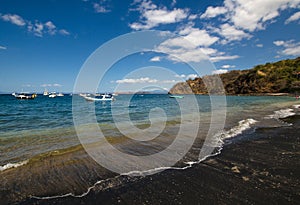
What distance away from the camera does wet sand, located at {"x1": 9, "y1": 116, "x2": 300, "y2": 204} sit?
407 centimetres

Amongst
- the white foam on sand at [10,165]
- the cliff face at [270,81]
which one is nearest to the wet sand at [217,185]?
the white foam on sand at [10,165]

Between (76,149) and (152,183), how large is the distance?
16.6ft

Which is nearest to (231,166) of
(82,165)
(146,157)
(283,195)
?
(283,195)

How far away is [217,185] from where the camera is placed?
467cm

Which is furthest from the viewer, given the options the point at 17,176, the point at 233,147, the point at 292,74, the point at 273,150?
the point at 292,74

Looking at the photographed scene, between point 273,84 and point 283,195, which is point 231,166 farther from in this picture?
point 273,84

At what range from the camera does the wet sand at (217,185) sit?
407 cm

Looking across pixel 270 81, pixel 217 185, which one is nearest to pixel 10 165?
pixel 217 185

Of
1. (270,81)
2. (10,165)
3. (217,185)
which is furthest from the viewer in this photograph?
(270,81)

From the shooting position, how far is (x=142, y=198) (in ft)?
13.8

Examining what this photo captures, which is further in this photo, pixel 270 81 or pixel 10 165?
pixel 270 81

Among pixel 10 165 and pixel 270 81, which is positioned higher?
pixel 270 81

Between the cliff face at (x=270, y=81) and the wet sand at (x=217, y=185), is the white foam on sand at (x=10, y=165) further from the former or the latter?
the cliff face at (x=270, y=81)

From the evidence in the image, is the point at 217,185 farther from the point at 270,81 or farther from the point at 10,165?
the point at 270,81
